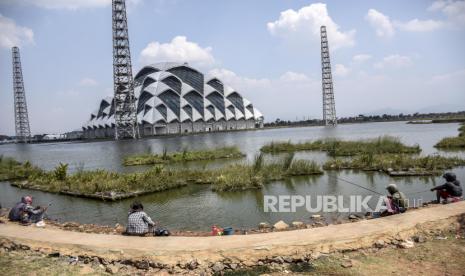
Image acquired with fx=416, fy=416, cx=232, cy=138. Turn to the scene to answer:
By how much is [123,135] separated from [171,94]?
51.6 ft

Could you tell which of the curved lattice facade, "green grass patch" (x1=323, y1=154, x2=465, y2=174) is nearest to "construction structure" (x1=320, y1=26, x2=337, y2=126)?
the curved lattice facade

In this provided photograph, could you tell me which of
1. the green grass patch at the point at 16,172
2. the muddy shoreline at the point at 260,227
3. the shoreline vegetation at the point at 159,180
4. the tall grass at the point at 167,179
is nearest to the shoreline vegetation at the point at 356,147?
the shoreline vegetation at the point at 159,180

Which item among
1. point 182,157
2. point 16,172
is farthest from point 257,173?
→ point 16,172

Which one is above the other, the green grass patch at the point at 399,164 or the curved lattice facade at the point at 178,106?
the curved lattice facade at the point at 178,106

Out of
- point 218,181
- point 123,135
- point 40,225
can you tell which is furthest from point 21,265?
point 123,135

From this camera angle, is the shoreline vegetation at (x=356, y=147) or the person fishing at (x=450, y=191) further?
the shoreline vegetation at (x=356, y=147)

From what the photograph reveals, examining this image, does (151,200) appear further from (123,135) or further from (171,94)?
(171,94)

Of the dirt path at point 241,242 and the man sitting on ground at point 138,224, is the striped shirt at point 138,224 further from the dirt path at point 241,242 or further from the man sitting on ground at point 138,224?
the dirt path at point 241,242

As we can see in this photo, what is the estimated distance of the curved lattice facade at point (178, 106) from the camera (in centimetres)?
9312

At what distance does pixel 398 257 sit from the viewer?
6.55 metres

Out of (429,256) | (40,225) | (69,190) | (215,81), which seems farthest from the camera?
(215,81)

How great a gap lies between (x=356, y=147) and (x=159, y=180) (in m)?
14.1

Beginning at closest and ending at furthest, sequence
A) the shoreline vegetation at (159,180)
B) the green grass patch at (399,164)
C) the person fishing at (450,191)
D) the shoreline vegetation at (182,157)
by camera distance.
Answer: the person fishing at (450,191) → the shoreline vegetation at (159,180) → the green grass patch at (399,164) → the shoreline vegetation at (182,157)

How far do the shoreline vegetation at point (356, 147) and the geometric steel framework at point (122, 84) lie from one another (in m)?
55.4
